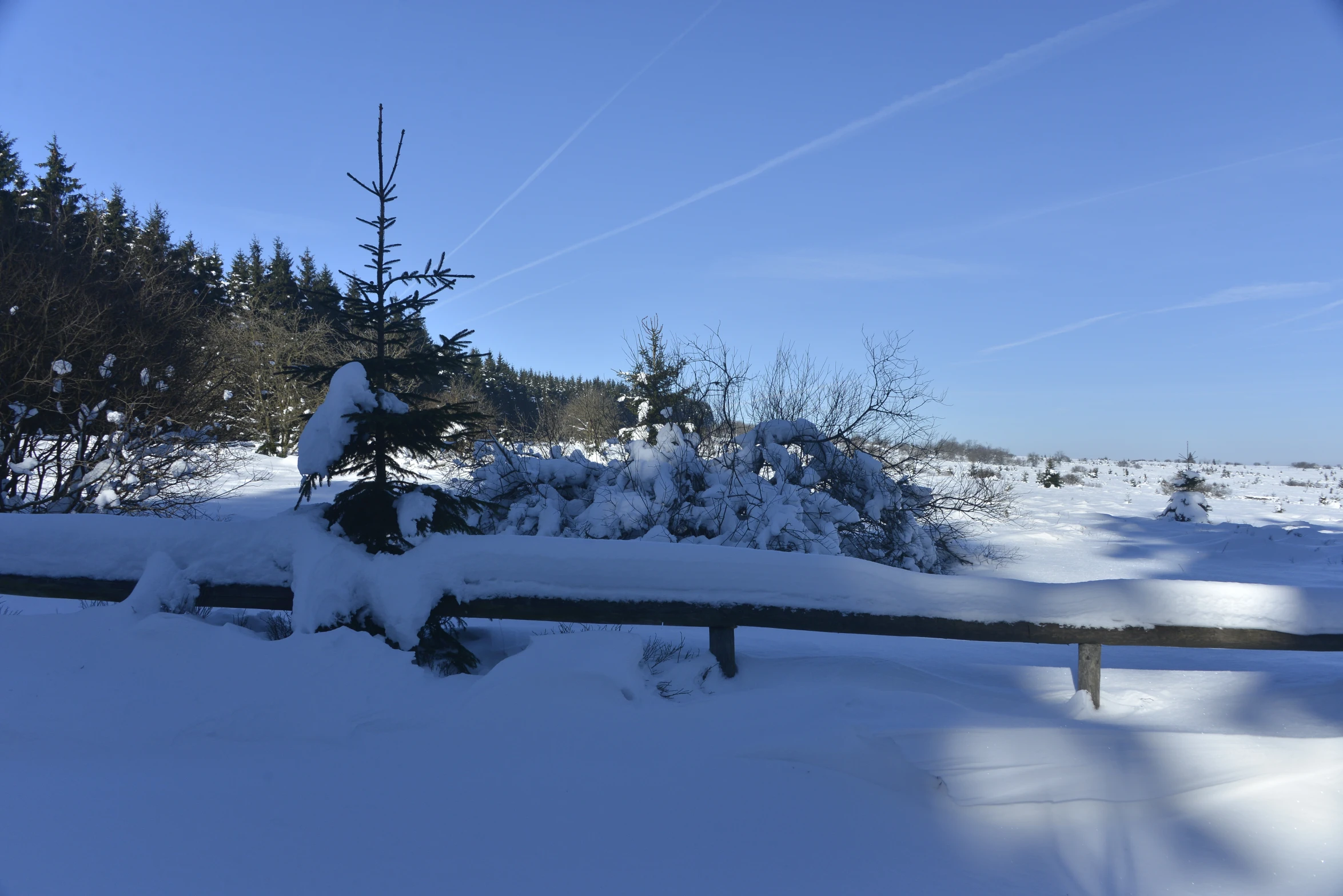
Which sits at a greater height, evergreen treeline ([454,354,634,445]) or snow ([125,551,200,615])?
evergreen treeline ([454,354,634,445])

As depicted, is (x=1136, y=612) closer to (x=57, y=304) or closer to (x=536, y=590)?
(x=536, y=590)

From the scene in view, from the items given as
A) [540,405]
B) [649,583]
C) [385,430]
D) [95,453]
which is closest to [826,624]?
[649,583]

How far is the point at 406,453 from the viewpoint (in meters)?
4.72

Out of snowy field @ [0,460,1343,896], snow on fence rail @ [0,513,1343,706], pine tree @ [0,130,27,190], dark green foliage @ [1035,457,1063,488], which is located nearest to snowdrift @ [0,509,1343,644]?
snow on fence rail @ [0,513,1343,706]

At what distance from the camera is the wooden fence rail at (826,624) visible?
3543 millimetres

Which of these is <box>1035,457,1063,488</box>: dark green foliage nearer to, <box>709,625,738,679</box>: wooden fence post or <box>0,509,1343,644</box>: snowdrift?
<box>0,509,1343,644</box>: snowdrift

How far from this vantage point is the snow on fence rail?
356 centimetres

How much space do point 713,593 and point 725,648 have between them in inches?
16.0

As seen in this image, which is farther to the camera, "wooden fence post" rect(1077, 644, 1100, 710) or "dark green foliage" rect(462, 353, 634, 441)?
"dark green foliage" rect(462, 353, 634, 441)

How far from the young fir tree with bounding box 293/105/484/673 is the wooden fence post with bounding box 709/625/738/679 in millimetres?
1453

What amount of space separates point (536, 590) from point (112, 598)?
107 inches

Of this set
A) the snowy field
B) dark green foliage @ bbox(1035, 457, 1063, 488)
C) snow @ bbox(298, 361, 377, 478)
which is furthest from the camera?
dark green foliage @ bbox(1035, 457, 1063, 488)

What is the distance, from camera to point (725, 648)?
389 centimetres

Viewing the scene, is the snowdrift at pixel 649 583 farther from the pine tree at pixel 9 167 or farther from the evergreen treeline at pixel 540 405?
the pine tree at pixel 9 167
